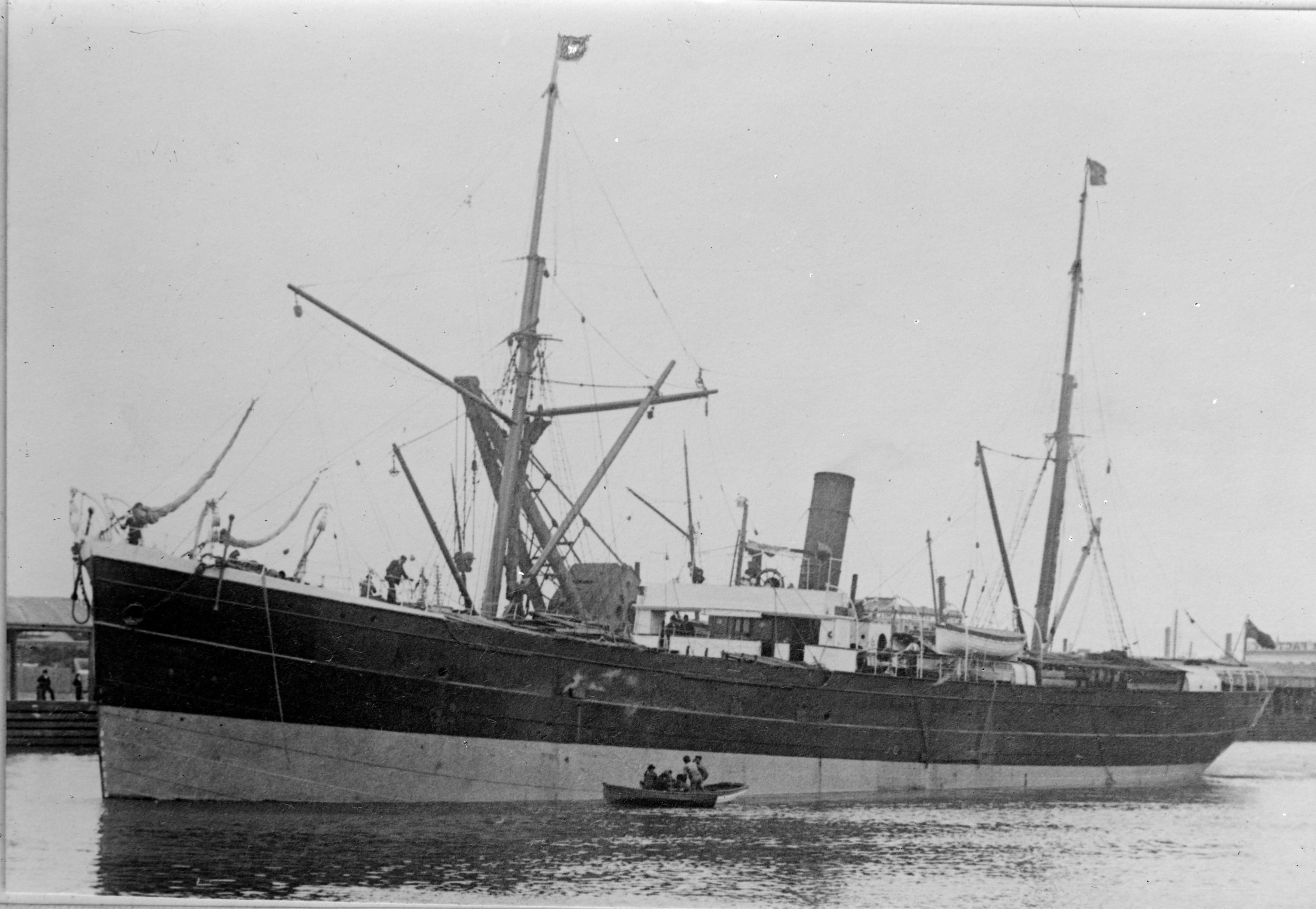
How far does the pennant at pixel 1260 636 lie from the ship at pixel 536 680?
17.5 feet

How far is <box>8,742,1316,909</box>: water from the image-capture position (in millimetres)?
16156

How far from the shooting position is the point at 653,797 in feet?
73.6

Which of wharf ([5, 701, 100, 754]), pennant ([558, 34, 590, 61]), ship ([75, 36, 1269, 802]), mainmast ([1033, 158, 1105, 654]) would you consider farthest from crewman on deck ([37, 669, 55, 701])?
mainmast ([1033, 158, 1105, 654])

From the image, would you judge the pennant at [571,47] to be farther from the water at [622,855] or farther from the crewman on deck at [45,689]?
the crewman on deck at [45,689]

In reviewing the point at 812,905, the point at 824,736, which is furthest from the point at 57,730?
the point at 812,905

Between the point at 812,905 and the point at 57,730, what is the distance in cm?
1640

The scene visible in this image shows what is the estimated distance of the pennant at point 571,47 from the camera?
17.9 metres

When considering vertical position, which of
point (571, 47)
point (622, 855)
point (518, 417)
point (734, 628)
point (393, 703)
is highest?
point (571, 47)

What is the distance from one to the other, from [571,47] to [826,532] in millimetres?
12248

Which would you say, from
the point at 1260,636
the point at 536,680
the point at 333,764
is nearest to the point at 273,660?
the point at 333,764

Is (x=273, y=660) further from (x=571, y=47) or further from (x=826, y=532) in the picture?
(x=826, y=532)

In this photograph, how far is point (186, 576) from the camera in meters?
20.5

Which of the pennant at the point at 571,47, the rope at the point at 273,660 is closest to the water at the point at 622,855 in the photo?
the rope at the point at 273,660

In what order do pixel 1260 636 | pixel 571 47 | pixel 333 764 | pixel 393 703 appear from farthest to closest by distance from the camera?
pixel 1260 636 < pixel 393 703 < pixel 333 764 < pixel 571 47
